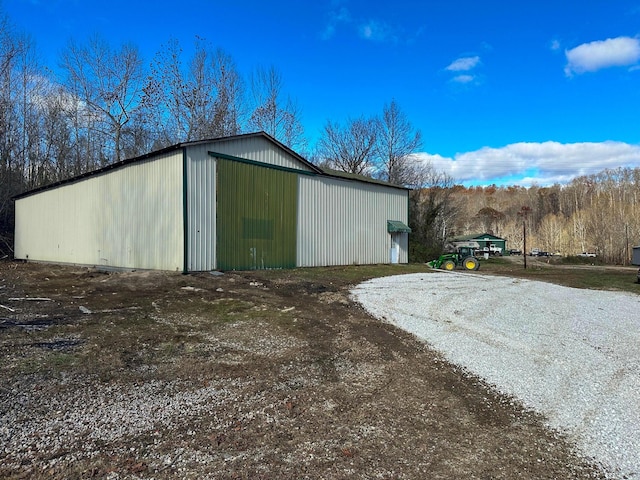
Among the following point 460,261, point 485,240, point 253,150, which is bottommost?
point 460,261

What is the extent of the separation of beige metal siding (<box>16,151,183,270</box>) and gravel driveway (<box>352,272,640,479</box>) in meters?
7.80

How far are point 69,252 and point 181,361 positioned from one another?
20.3 metres

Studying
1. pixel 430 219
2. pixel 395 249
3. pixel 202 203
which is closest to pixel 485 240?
pixel 430 219

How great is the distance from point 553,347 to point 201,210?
1222cm

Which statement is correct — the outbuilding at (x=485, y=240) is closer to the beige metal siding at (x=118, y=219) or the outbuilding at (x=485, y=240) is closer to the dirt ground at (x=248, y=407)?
the beige metal siding at (x=118, y=219)

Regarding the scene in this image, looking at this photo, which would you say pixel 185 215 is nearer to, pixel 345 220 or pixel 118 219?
pixel 118 219

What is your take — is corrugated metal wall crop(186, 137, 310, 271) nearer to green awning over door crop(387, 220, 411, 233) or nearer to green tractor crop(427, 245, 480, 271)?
green awning over door crop(387, 220, 411, 233)

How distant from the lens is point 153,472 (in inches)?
109

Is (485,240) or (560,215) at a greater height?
(560,215)

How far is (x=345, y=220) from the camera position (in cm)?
2167

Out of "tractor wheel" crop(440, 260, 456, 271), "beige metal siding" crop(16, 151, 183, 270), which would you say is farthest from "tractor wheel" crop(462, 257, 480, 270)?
"beige metal siding" crop(16, 151, 183, 270)

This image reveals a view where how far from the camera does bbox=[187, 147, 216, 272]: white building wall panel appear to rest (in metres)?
14.7

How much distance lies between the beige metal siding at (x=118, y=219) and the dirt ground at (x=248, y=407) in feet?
25.5

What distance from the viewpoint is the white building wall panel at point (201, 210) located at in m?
14.7
